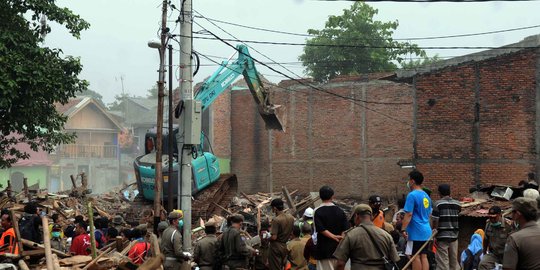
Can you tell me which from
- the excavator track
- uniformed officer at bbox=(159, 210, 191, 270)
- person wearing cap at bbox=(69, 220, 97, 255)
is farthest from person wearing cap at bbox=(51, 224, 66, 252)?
the excavator track

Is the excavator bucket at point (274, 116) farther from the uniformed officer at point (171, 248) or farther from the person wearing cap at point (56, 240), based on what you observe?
the uniformed officer at point (171, 248)

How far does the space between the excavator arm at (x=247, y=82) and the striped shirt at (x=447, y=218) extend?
41.9ft

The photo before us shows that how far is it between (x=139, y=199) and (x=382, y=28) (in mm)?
28686

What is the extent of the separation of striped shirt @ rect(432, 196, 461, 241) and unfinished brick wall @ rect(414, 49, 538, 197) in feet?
55.5

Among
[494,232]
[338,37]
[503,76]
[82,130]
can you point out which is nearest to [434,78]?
[503,76]

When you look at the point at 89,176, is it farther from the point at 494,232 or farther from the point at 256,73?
the point at 494,232

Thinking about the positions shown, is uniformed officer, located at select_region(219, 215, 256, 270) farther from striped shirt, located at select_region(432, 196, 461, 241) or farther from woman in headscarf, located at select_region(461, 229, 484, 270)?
woman in headscarf, located at select_region(461, 229, 484, 270)

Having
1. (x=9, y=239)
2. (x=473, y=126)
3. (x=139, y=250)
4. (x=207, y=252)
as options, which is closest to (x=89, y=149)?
(x=473, y=126)

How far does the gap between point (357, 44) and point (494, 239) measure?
39.4 meters

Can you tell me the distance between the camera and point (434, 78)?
28266mm

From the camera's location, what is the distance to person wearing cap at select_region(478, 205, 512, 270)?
9.91 meters

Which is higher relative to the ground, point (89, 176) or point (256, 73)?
point (256, 73)

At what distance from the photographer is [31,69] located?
20.5 metres

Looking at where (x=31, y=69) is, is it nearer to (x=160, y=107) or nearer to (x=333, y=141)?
(x=160, y=107)
